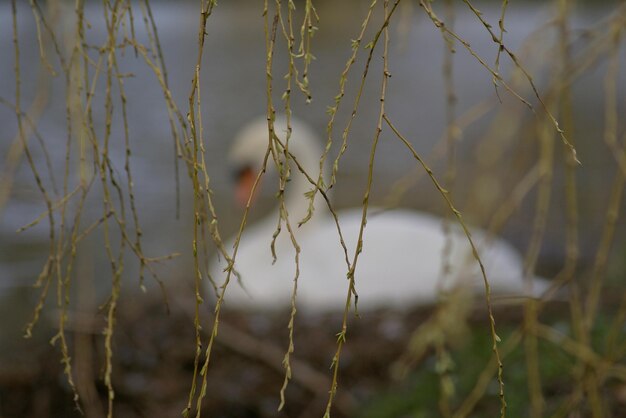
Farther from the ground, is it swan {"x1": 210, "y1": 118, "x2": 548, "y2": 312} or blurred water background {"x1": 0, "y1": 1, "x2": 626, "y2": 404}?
blurred water background {"x1": 0, "y1": 1, "x2": 626, "y2": 404}

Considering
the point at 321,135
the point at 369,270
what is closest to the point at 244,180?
the point at 369,270

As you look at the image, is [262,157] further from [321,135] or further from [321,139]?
[321,135]

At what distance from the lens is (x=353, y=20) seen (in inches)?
1184

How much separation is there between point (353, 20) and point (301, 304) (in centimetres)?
2549

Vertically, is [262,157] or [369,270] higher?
[262,157]

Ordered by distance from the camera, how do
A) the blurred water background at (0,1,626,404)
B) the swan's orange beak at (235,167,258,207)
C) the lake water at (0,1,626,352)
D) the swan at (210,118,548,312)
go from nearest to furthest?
1. the blurred water background at (0,1,626,404)
2. the lake water at (0,1,626,352)
3. the swan at (210,118,548,312)
4. the swan's orange beak at (235,167,258,207)

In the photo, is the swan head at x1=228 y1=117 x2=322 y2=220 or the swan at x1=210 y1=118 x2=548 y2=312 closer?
the swan at x1=210 y1=118 x2=548 y2=312

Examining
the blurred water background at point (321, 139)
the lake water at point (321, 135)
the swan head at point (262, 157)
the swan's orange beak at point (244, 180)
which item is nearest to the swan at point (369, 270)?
the blurred water background at point (321, 139)

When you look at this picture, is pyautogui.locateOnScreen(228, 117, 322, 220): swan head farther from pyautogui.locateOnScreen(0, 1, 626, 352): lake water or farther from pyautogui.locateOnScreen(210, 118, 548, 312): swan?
pyautogui.locateOnScreen(0, 1, 626, 352): lake water

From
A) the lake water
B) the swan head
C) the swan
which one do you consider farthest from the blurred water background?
the swan head

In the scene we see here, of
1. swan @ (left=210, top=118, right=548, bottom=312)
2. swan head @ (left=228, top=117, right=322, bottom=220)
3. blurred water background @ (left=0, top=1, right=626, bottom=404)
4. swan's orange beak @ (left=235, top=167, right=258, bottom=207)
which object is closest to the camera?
blurred water background @ (left=0, top=1, right=626, bottom=404)

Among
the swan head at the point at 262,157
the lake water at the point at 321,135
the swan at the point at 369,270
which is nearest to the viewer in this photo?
the lake water at the point at 321,135

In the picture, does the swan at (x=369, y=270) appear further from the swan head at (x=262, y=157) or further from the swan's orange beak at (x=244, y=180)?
the swan's orange beak at (x=244, y=180)

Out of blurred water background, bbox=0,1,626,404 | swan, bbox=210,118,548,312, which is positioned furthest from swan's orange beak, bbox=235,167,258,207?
swan, bbox=210,118,548,312
